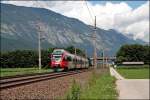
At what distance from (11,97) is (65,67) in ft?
152

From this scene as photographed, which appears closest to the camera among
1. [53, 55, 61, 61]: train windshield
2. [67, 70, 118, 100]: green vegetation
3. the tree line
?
[67, 70, 118, 100]: green vegetation

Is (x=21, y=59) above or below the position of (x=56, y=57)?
below

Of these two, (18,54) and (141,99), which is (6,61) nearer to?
(18,54)

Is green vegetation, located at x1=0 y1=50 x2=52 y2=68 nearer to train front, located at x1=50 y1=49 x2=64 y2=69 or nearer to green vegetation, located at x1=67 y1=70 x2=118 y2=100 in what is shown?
train front, located at x1=50 y1=49 x2=64 y2=69

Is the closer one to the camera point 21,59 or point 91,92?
point 91,92

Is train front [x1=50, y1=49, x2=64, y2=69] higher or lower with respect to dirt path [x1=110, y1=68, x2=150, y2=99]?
higher

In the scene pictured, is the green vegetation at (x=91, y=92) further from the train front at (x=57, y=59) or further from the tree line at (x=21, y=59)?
the tree line at (x=21, y=59)

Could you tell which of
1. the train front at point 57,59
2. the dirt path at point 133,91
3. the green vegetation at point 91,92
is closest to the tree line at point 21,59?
the train front at point 57,59

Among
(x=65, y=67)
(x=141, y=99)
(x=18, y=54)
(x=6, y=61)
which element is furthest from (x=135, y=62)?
(x=141, y=99)

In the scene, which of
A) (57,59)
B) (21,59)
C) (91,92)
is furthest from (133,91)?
(21,59)

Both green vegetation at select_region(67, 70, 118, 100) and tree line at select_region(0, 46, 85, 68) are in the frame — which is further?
tree line at select_region(0, 46, 85, 68)

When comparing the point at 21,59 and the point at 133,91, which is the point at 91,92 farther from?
the point at 21,59

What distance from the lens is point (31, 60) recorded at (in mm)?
131875

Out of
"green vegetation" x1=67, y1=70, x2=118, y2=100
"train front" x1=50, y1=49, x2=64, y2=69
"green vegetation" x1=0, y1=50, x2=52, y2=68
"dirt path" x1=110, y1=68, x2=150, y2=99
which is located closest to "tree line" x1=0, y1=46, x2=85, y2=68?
"green vegetation" x1=0, y1=50, x2=52, y2=68
